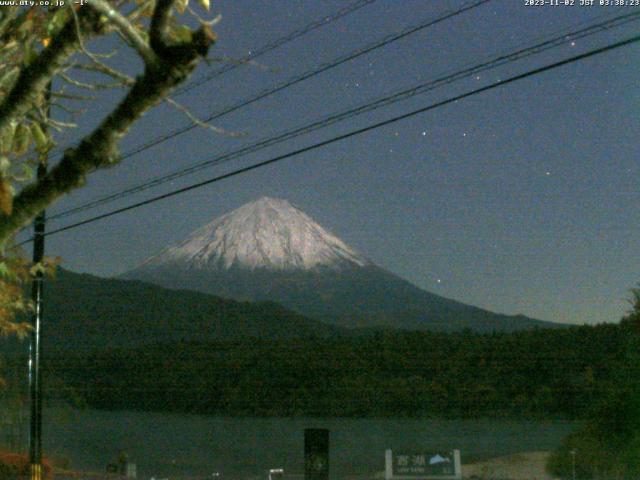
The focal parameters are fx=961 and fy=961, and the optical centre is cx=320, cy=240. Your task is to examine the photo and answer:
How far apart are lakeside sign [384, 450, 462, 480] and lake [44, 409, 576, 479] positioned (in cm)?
1705

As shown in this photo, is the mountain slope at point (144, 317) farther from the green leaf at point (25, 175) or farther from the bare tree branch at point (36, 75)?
the bare tree branch at point (36, 75)

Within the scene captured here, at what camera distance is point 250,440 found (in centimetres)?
4494

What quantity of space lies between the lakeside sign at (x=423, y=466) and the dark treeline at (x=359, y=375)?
62.5ft

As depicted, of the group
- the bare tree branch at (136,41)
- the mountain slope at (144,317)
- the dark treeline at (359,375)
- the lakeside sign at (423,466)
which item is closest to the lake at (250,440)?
the dark treeline at (359,375)

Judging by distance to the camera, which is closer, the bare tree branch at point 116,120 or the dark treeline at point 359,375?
the bare tree branch at point 116,120

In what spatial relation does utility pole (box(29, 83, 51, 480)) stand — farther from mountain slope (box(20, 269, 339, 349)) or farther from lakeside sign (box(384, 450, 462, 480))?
mountain slope (box(20, 269, 339, 349))

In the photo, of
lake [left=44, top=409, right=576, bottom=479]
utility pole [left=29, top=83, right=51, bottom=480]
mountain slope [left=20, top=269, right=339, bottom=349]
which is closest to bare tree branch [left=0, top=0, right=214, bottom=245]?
utility pole [left=29, top=83, right=51, bottom=480]

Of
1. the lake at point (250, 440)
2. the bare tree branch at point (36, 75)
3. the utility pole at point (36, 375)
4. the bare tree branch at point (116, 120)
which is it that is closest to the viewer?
the bare tree branch at point (116, 120)

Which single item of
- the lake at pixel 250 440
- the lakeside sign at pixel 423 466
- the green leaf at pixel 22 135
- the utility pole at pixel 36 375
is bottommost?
the lake at pixel 250 440

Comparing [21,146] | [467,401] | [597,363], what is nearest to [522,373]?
[467,401]

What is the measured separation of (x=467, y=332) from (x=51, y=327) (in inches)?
984

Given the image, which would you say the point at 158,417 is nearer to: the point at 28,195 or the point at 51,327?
the point at 51,327

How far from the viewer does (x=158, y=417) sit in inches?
2157

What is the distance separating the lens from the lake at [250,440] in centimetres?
3716
